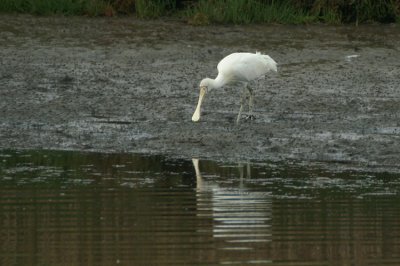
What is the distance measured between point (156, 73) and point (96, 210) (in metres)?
7.41

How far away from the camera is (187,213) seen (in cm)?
1052

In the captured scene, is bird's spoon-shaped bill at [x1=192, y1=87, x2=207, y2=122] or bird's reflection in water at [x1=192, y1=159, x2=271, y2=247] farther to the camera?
bird's spoon-shaped bill at [x1=192, y1=87, x2=207, y2=122]

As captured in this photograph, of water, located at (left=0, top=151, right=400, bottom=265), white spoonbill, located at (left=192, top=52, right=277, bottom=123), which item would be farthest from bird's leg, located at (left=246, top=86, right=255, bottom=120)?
water, located at (left=0, top=151, right=400, bottom=265)

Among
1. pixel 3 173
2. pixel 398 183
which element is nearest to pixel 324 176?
pixel 398 183

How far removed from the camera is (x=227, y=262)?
860 centimetres

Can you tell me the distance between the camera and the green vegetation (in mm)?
20703

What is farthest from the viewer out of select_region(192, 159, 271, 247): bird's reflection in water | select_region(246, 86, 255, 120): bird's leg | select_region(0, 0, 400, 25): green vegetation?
select_region(0, 0, 400, 25): green vegetation

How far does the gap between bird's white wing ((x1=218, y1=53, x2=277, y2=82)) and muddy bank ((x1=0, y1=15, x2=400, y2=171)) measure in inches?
16.4

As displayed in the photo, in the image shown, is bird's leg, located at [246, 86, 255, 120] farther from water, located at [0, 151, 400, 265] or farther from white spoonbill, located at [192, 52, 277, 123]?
water, located at [0, 151, 400, 265]

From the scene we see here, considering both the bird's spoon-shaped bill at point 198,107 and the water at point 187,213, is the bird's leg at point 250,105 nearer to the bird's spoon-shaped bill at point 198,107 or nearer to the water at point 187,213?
the bird's spoon-shaped bill at point 198,107

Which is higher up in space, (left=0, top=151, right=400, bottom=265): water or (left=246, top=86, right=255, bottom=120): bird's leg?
(left=0, top=151, right=400, bottom=265): water

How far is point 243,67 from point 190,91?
1.13 m

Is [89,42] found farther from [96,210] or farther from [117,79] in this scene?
[96,210]

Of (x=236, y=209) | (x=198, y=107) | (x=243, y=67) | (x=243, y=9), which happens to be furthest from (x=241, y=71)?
(x=236, y=209)
